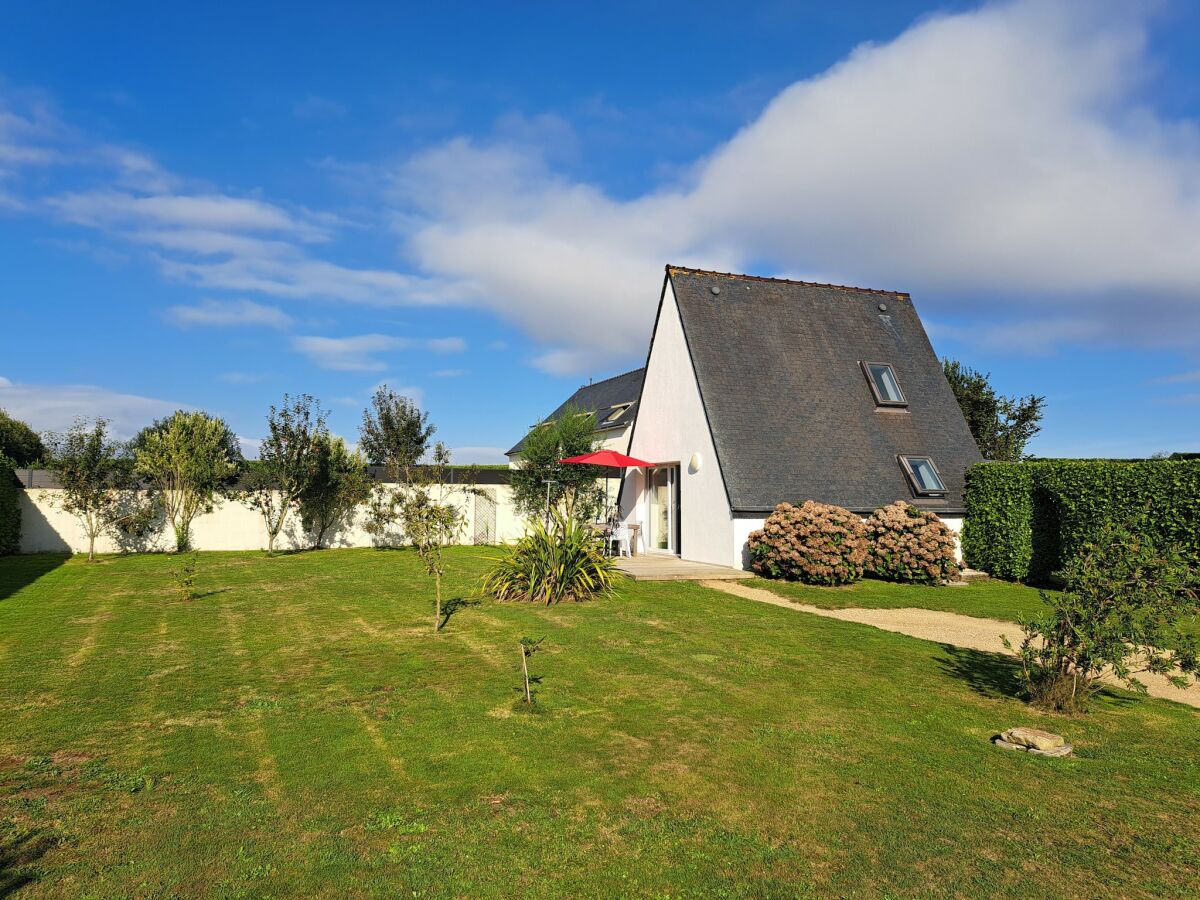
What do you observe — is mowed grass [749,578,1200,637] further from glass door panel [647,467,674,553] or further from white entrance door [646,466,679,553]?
glass door panel [647,467,674,553]

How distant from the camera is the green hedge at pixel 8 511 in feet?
62.1

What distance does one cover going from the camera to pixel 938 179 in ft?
52.4

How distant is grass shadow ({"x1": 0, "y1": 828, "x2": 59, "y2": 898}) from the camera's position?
331 cm

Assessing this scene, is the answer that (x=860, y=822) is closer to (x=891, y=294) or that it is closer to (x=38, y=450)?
(x=891, y=294)

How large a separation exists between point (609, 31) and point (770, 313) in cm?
908

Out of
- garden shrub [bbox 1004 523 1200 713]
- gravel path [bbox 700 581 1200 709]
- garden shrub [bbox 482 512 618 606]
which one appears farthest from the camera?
garden shrub [bbox 482 512 618 606]

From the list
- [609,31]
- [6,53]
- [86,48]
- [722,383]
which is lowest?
[722,383]

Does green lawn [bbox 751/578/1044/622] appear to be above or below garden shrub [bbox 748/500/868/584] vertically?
below

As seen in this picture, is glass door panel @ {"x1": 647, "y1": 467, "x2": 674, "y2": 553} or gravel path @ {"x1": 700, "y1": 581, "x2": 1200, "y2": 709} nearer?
gravel path @ {"x1": 700, "y1": 581, "x2": 1200, "y2": 709}

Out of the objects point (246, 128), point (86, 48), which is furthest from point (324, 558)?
point (86, 48)

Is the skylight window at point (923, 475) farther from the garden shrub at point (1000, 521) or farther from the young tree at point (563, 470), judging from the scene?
the young tree at point (563, 470)

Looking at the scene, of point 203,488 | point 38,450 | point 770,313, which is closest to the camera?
point 770,313

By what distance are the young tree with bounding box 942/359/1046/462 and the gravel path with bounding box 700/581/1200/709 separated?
59.5ft

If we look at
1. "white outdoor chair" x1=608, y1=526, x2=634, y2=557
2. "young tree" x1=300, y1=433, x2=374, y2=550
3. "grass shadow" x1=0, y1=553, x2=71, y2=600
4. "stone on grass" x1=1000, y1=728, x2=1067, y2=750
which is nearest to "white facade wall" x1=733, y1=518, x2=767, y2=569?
"white outdoor chair" x1=608, y1=526, x2=634, y2=557
